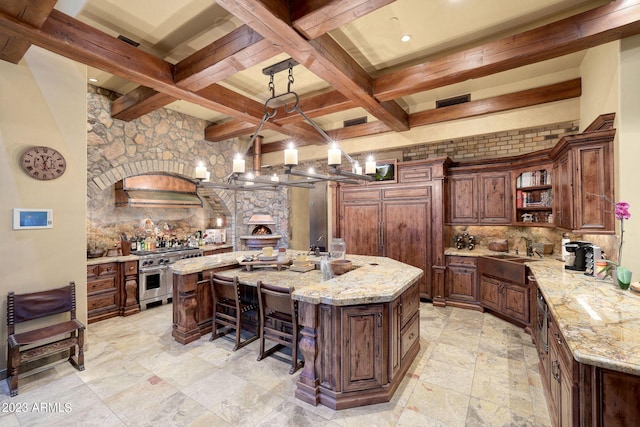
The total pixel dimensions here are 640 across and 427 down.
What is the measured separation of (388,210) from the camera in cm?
522

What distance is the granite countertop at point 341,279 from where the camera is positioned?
221 centimetres

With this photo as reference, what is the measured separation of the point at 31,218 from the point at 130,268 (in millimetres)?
1775

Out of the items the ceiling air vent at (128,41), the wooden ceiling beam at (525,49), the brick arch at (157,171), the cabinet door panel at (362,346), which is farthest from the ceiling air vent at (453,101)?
the brick arch at (157,171)

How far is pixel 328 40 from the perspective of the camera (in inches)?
104

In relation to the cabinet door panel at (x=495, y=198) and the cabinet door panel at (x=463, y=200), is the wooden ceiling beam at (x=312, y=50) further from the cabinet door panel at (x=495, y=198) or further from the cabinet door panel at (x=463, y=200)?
the cabinet door panel at (x=495, y=198)

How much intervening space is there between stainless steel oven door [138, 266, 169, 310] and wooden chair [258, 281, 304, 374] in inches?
106

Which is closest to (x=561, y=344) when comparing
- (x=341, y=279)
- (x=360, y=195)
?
(x=341, y=279)

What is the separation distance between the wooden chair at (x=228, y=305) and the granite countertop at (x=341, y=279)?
186mm

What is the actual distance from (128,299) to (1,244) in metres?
2.00

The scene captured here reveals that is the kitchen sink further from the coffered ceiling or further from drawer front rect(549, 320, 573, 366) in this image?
the coffered ceiling

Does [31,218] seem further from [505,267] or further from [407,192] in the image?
[505,267]

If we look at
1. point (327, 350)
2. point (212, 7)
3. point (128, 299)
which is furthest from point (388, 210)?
point (128, 299)

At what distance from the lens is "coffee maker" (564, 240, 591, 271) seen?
2.97 m

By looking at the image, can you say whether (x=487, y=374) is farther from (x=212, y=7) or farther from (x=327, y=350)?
(x=212, y=7)
